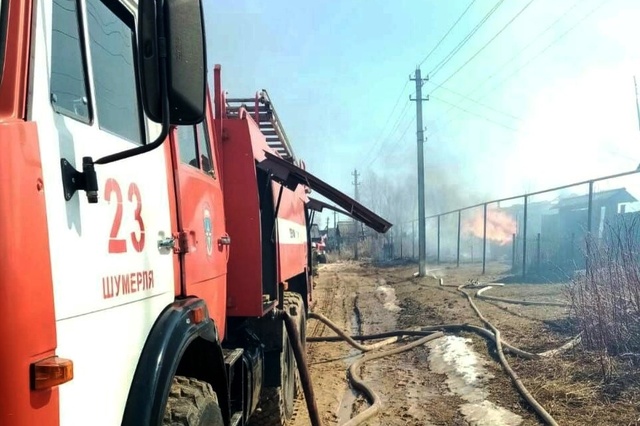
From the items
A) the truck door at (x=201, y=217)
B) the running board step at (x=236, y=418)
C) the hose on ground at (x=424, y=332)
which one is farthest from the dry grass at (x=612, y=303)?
the truck door at (x=201, y=217)

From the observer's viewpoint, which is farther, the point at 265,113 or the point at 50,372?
the point at 265,113

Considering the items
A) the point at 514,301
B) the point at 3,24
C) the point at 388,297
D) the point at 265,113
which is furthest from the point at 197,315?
the point at 388,297

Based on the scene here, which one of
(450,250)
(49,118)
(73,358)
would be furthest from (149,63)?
(450,250)

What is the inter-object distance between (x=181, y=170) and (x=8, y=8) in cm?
142

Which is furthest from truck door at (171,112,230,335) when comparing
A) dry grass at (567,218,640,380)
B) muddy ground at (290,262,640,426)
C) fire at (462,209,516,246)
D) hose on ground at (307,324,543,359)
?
fire at (462,209,516,246)

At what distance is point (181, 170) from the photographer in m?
2.99

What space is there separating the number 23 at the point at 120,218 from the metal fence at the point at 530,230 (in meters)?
6.72

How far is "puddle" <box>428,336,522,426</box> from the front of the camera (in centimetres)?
559

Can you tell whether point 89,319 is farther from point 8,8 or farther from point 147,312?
point 8,8

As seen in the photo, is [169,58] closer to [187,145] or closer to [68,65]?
[68,65]

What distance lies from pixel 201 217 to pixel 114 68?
3.68 feet

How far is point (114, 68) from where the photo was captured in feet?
7.75

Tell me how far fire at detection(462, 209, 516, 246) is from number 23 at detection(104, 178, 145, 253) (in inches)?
935

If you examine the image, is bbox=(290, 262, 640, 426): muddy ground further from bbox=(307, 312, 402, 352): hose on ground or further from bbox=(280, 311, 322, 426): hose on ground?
bbox=(280, 311, 322, 426): hose on ground
